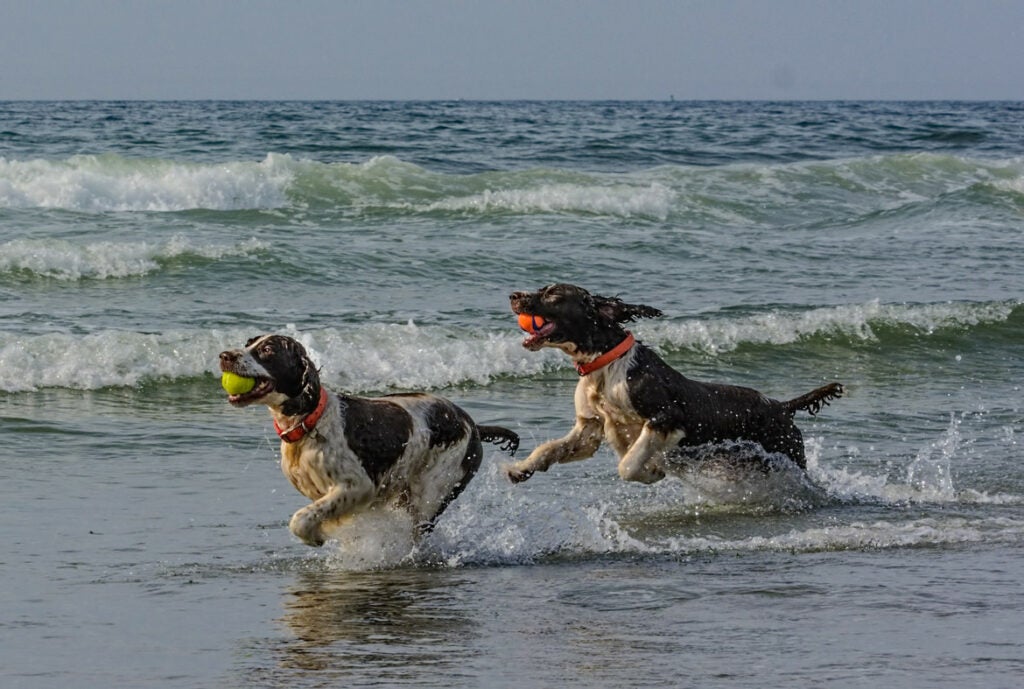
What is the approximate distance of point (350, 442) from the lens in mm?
7344

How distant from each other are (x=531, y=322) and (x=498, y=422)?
3050mm

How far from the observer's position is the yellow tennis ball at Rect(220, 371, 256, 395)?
6922mm

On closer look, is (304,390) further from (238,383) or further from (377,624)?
(377,624)

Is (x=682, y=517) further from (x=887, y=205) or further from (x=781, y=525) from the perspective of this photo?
(x=887, y=205)

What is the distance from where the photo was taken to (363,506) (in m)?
7.44

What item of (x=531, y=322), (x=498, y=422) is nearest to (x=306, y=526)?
(x=531, y=322)

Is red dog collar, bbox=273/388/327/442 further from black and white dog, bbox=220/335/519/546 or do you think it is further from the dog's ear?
the dog's ear

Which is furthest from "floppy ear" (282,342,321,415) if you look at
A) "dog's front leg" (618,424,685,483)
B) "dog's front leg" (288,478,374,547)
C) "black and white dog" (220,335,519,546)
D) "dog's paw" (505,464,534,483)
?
"dog's front leg" (618,424,685,483)

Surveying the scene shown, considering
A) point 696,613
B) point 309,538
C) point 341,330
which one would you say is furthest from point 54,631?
point 341,330

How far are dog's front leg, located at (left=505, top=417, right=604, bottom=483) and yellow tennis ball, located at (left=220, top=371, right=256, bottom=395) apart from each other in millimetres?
2212

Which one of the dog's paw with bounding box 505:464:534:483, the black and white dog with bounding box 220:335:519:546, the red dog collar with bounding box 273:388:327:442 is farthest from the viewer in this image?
the dog's paw with bounding box 505:464:534:483

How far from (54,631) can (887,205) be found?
22724 mm

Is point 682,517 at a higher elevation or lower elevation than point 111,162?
lower

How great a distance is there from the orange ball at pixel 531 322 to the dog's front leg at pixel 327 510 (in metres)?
1.46
